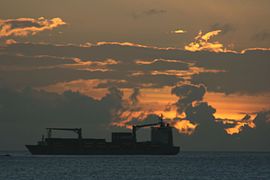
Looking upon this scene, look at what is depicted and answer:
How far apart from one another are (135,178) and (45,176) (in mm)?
16674

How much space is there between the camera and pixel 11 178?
12269cm

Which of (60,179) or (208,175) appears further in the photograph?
(208,175)

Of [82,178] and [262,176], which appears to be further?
[262,176]

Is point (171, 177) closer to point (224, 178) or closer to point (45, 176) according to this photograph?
point (224, 178)

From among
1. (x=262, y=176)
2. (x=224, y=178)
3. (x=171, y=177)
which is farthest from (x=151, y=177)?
(x=262, y=176)

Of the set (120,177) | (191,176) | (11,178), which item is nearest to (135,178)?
(120,177)

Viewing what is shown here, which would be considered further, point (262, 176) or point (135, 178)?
point (262, 176)

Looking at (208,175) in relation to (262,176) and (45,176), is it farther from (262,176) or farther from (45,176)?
(45,176)

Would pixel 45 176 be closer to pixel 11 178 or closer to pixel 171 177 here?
pixel 11 178

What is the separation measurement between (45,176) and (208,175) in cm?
3163

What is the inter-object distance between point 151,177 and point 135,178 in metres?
4.25

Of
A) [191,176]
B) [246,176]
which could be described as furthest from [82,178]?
[246,176]

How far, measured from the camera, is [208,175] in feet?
447

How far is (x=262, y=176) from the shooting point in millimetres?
134375
